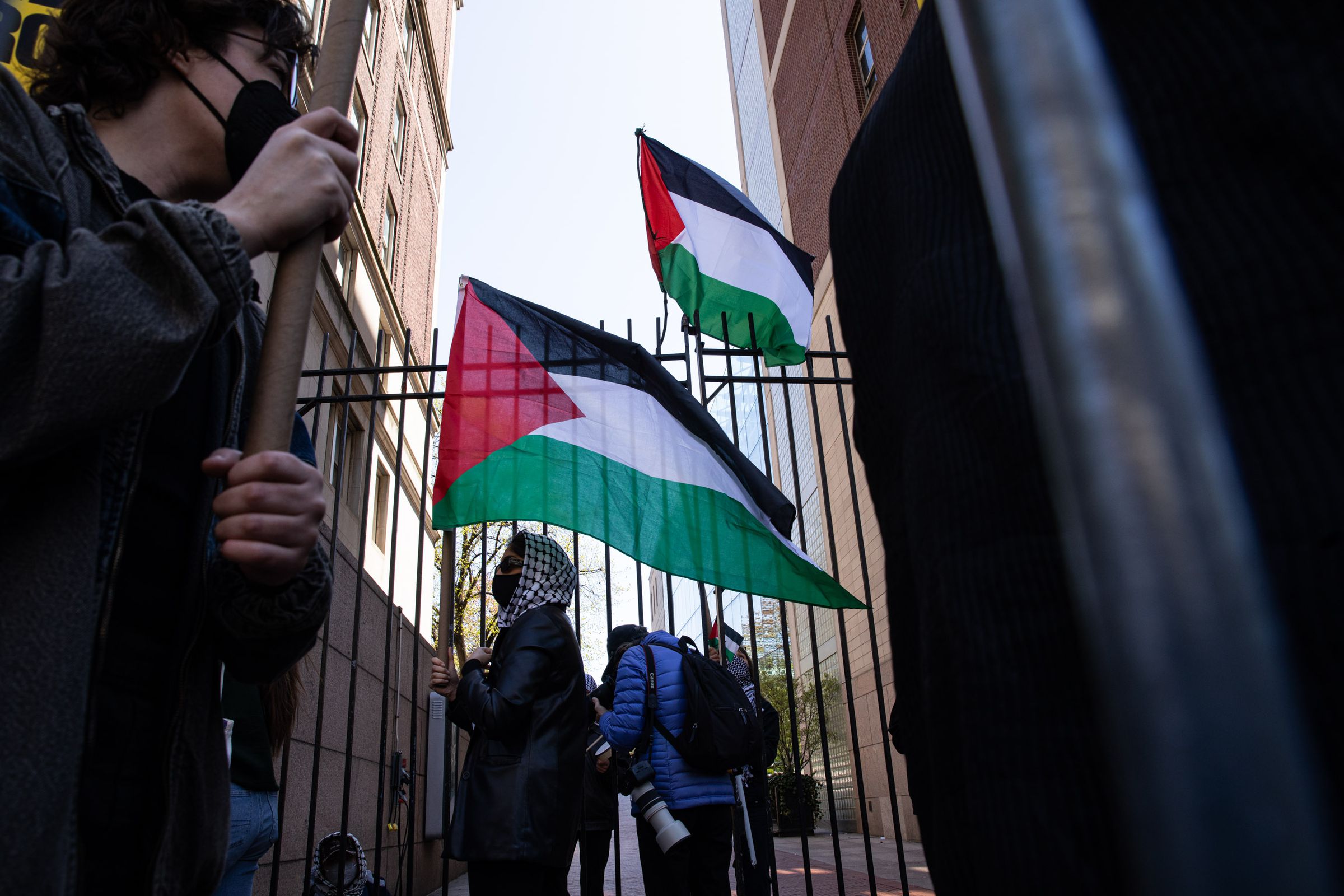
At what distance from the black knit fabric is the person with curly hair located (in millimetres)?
784

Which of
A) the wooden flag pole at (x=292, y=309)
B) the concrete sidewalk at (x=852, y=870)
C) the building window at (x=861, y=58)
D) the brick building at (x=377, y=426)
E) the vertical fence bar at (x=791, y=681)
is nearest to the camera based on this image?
the wooden flag pole at (x=292, y=309)

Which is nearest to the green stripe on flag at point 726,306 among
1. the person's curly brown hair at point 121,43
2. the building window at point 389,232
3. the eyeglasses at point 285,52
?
the eyeglasses at point 285,52

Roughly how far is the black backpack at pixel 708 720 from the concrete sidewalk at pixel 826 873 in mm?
1850

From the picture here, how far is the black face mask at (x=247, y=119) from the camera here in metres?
1.37

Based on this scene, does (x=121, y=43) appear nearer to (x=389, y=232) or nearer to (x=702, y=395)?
(x=702, y=395)

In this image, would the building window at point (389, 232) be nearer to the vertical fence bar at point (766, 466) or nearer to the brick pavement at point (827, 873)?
the brick pavement at point (827, 873)

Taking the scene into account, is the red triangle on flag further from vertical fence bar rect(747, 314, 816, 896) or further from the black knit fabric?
the black knit fabric

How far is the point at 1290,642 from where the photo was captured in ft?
1.55

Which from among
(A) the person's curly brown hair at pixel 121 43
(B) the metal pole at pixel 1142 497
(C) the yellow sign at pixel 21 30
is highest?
(C) the yellow sign at pixel 21 30

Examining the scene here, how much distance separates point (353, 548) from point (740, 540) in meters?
7.01

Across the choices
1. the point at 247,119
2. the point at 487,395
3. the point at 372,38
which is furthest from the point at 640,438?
the point at 372,38

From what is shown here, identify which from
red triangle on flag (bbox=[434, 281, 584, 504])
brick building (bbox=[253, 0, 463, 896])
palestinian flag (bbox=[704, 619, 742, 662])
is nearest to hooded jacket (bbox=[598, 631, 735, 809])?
brick building (bbox=[253, 0, 463, 896])

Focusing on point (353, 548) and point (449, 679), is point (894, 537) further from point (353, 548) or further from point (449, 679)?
point (353, 548)

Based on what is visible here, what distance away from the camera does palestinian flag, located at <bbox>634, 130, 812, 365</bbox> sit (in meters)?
6.66
